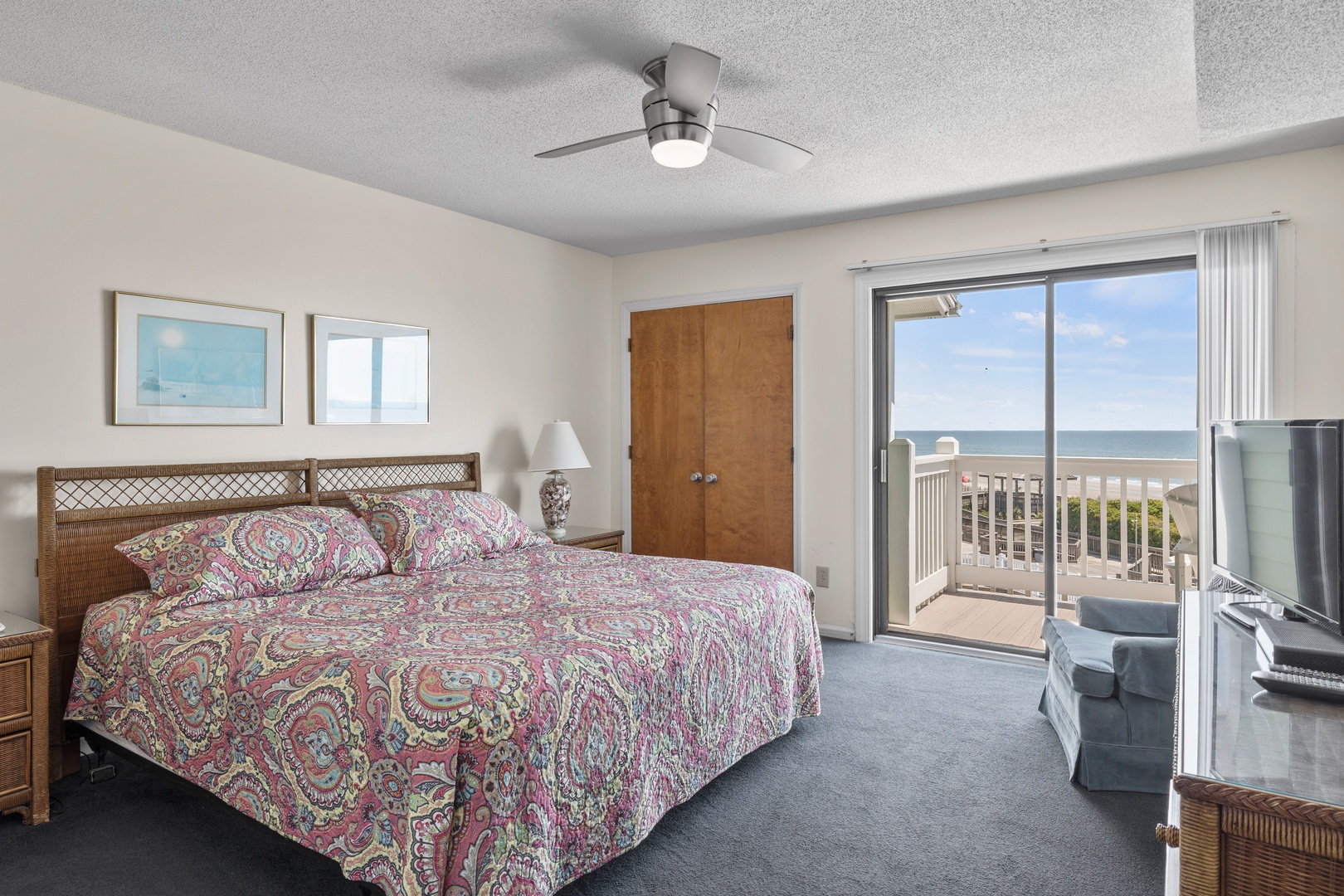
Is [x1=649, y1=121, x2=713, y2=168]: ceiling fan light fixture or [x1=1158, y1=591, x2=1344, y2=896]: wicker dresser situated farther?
[x1=649, y1=121, x2=713, y2=168]: ceiling fan light fixture

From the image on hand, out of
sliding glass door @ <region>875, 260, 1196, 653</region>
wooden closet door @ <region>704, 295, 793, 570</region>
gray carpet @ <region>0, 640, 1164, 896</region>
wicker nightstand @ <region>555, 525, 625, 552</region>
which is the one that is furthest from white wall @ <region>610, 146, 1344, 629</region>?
gray carpet @ <region>0, 640, 1164, 896</region>

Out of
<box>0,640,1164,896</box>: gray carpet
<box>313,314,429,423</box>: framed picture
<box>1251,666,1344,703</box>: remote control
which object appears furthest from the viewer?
<box>313,314,429,423</box>: framed picture

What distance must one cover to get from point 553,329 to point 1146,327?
3403mm

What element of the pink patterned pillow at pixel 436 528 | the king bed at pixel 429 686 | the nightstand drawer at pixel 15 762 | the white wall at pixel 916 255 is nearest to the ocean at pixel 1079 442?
the white wall at pixel 916 255

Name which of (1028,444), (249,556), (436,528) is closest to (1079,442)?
(1028,444)

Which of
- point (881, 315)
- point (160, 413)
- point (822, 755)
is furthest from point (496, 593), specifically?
point (881, 315)

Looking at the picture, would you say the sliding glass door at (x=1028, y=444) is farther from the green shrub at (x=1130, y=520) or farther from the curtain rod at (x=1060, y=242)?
the curtain rod at (x=1060, y=242)

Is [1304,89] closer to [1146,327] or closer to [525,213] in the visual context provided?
[1146,327]

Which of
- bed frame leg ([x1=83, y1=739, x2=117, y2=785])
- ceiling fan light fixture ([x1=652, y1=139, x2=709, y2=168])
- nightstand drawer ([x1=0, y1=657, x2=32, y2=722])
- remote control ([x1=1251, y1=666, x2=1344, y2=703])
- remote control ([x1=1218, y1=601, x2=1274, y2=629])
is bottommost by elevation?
bed frame leg ([x1=83, y1=739, x2=117, y2=785])

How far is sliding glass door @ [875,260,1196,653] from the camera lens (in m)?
3.82

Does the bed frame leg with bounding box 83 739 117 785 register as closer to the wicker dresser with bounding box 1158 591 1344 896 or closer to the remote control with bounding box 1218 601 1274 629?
the wicker dresser with bounding box 1158 591 1344 896

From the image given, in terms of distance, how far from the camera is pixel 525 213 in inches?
169

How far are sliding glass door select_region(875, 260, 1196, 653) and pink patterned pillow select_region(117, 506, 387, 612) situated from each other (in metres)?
3.02

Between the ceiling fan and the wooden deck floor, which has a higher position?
the ceiling fan
